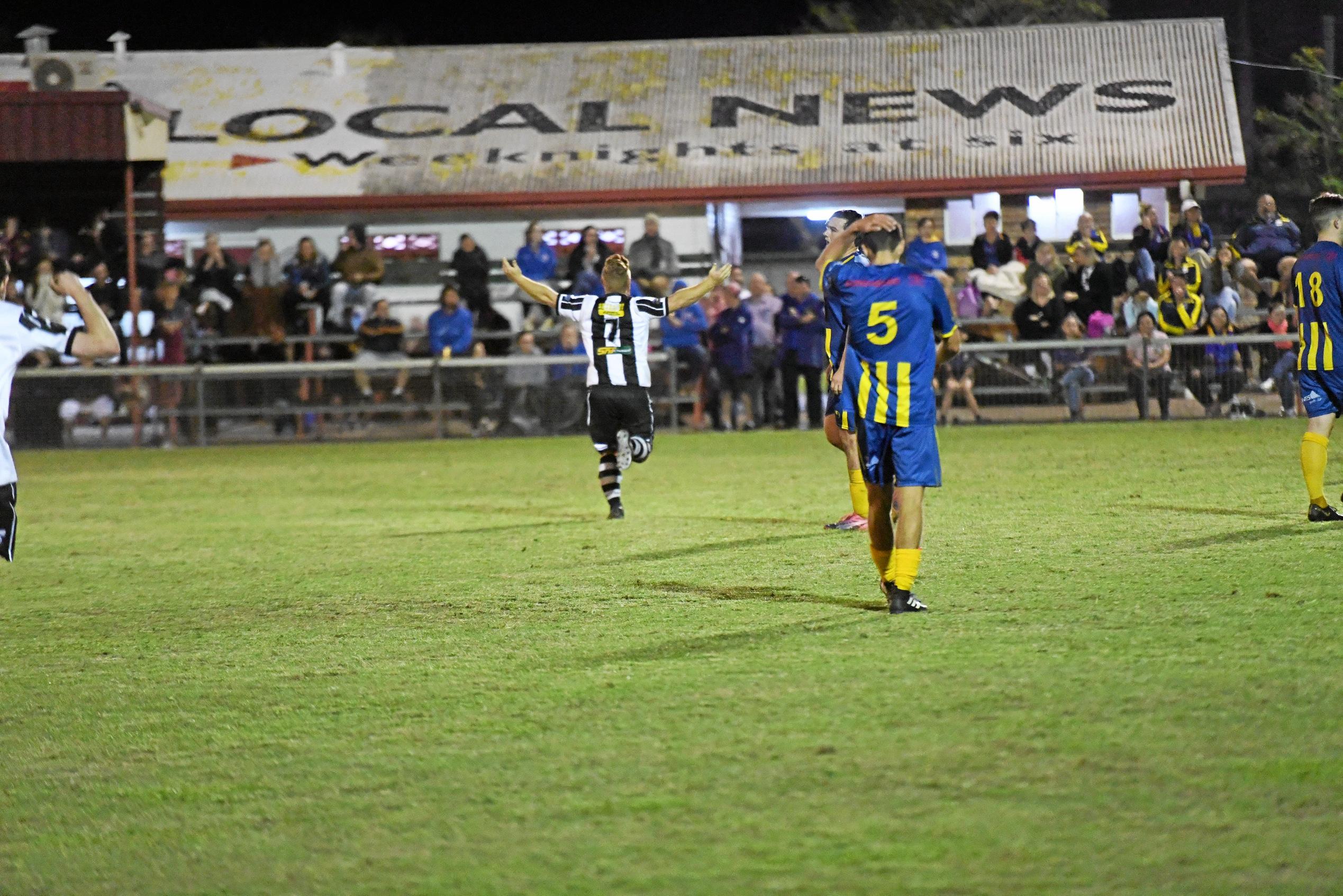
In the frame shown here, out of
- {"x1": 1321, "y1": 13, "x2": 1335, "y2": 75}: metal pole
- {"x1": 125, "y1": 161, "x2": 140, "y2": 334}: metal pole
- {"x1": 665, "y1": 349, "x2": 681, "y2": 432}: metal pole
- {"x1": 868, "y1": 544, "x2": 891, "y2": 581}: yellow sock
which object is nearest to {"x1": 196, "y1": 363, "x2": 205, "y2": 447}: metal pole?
{"x1": 125, "y1": 161, "x2": 140, "y2": 334}: metal pole

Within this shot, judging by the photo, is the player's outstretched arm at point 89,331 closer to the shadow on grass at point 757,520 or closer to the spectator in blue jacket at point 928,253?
the shadow on grass at point 757,520

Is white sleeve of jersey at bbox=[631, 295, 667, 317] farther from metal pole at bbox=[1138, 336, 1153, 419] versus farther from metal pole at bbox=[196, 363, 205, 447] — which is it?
metal pole at bbox=[196, 363, 205, 447]

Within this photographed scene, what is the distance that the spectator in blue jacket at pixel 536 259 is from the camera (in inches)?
933

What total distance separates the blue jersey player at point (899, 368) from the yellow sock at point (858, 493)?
10.7 ft

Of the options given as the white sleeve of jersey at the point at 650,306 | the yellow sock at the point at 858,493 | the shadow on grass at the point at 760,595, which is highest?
the white sleeve of jersey at the point at 650,306

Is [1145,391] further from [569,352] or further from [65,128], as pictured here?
[65,128]

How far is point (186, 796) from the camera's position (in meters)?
4.86

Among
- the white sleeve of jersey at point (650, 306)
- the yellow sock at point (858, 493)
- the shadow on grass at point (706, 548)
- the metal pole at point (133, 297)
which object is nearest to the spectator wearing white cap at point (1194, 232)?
the white sleeve of jersey at point (650, 306)

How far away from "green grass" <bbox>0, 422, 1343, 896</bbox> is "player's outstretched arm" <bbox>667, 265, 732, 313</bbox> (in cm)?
161

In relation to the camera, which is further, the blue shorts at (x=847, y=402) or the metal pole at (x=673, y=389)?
the metal pole at (x=673, y=389)

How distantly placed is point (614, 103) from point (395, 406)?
10409mm

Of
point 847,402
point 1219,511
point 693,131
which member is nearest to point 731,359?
point 693,131

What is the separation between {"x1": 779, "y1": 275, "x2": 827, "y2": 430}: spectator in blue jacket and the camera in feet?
67.7

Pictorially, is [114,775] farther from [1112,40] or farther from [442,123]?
[1112,40]
